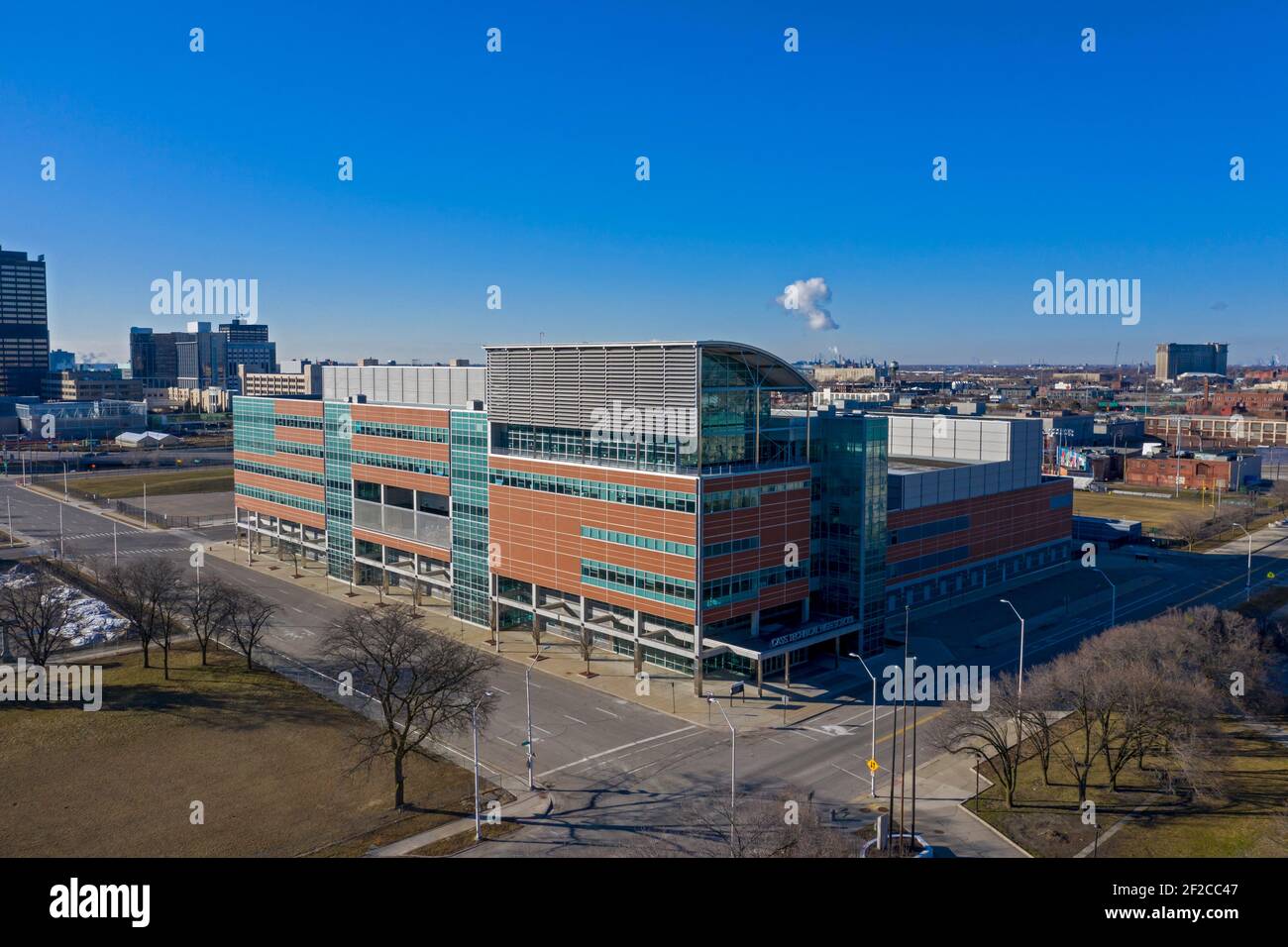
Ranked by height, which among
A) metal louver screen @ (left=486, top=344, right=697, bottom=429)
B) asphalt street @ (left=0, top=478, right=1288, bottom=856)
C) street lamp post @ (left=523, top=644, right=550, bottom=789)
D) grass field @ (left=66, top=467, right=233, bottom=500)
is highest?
metal louver screen @ (left=486, top=344, right=697, bottom=429)

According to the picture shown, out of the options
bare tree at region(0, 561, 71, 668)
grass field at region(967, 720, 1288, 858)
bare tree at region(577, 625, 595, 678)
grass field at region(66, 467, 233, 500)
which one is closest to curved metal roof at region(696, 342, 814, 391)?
bare tree at region(577, 625, 595, 678)

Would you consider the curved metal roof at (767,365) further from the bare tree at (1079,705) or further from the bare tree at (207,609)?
the bare tree at (207,609)

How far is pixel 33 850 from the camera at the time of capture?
30922mm

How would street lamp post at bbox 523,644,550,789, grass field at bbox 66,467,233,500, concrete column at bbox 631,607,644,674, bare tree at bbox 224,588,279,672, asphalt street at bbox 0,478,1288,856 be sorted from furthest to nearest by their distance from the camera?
grass field at bbox 66,467,233,500 → bare tree at bbox 224,588,279,672 → concrete column at bbox 631,607,644,674 → street lamp post at bbox 523,644,550,789 → asphalt street at bbox 0,478,1288,856

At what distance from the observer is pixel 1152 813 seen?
3394 cm

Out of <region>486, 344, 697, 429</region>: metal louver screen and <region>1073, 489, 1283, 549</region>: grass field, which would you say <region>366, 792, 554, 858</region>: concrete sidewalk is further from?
<region>1073, 489, 1283, 549</region>: grass field

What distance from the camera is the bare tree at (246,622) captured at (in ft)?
172

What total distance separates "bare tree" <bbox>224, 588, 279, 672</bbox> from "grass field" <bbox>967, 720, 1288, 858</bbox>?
40.0 m

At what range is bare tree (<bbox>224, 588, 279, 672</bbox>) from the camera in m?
52.4

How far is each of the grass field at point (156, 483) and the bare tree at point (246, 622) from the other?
7918 cm

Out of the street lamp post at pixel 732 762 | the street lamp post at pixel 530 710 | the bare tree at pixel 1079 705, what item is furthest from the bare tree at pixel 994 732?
the street lamp post at pixel 530 710

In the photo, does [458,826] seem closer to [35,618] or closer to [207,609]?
A: [207,609]

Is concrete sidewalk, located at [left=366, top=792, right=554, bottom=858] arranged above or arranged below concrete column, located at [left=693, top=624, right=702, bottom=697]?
below
